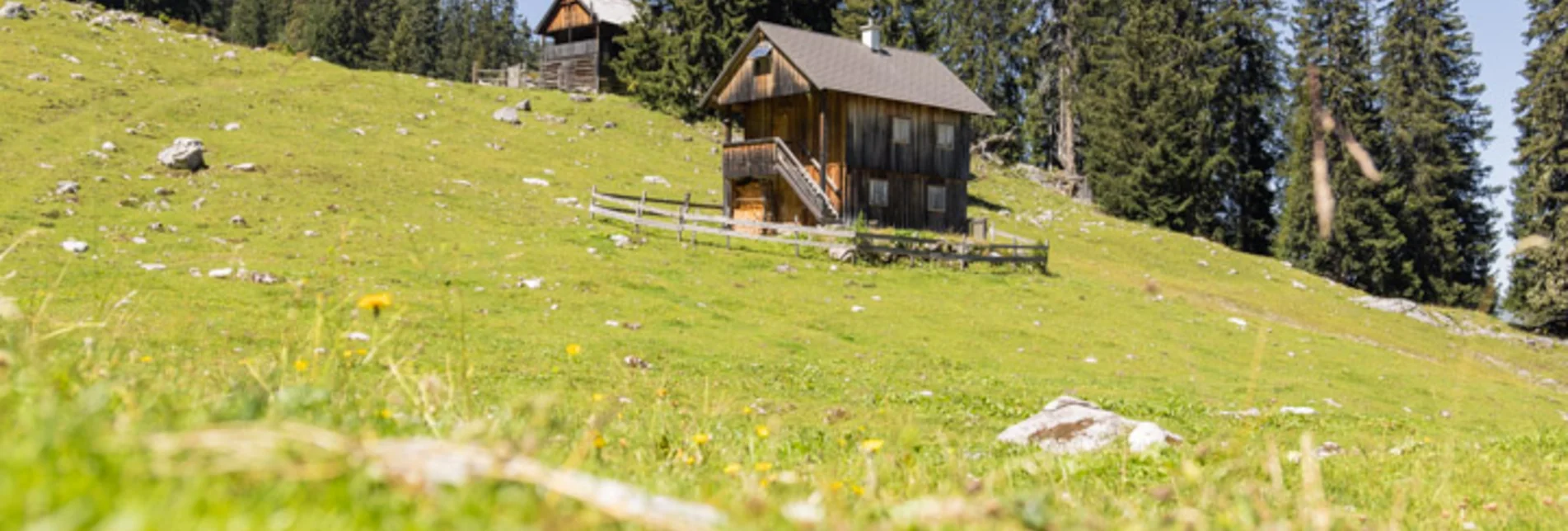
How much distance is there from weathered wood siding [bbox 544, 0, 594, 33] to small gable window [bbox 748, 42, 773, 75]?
2716 cm

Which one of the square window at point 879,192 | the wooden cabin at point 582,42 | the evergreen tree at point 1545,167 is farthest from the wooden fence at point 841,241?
the wooden cabin at point 582,42

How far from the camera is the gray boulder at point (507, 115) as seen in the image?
5059cm

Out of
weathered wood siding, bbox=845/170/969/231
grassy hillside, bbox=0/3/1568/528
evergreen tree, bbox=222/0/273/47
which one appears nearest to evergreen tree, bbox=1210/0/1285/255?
grassy hillside, bbox=0/3/1568/528

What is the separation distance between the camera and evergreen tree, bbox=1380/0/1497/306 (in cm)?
6347

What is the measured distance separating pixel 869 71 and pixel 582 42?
3060 cm

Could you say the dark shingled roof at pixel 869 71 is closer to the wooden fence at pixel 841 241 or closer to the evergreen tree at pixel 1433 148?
the wooden fence at pixel 841 241

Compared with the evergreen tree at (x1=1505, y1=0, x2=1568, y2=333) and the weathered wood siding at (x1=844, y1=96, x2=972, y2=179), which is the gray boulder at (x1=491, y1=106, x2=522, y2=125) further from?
the evergreen tree at (x1=1505, y1=0, x2=1568, y2=333)

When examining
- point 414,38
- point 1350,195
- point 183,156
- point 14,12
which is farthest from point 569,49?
point 1350,195

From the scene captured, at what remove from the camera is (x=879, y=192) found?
4456 cm

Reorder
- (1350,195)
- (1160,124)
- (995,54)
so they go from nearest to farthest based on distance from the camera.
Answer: (1350,195) → (1160,124) → (995,54)

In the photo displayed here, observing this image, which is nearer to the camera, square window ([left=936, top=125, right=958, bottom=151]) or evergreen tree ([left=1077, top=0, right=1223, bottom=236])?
square window ([left=936, top=125, right=958, bottom=151])

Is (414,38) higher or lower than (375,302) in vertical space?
higher

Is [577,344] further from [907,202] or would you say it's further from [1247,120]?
[1247,120]

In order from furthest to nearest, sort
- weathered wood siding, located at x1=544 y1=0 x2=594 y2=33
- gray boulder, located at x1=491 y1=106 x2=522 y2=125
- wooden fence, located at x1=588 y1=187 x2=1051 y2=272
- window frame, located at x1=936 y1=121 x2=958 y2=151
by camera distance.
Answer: weathered wood siding, located at x1=544 y1=0 x2=594 y2=33 < gray boulder, located at x1=491 y1=106 x2=522 y2=125 < window frame, located at x1=936 y1=121 x2=958 y2=151 < wooden fence, located at x1=588 y1=187 x2=1051 y2=272
